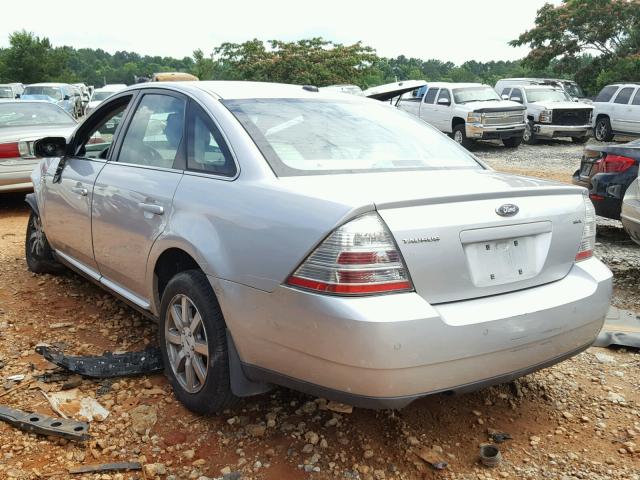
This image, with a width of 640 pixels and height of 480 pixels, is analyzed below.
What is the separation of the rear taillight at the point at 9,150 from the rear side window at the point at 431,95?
14.2 meters

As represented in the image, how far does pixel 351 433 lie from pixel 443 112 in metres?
17.4

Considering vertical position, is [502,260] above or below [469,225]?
below

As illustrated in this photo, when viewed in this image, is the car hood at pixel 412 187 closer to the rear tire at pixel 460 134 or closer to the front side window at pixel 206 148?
the front side window at pixel 206 148

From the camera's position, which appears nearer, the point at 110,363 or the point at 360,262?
the point at 360,262

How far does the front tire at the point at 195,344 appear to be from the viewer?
2.86m

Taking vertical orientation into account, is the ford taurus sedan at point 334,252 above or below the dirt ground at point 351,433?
above

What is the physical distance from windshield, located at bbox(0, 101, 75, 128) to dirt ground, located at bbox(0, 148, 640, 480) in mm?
6058

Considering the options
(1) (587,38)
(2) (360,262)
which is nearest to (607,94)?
(1) (587,38)

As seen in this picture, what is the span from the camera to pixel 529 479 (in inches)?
105

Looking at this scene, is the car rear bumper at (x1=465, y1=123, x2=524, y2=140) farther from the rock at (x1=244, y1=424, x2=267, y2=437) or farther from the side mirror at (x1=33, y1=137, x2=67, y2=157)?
the rock at (x1=244, y1=424, x2=267, y2=437)

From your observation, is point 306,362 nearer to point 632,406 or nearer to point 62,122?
point 632,406

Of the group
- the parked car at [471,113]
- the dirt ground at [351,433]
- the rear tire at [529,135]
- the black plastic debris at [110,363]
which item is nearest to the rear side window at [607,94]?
the rear tire at [529,135]

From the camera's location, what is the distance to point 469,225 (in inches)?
98.3

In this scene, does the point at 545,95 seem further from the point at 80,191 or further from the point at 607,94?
the point at 80,191
